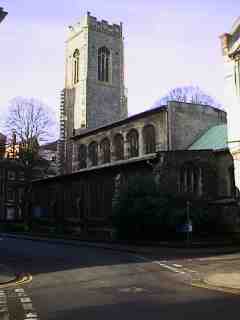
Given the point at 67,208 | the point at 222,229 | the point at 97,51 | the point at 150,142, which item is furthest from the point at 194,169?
the point at 97,51

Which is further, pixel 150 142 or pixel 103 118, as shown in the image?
pixel 103 118

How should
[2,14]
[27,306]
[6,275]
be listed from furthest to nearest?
[2,14] < [6,275] < [27,306]

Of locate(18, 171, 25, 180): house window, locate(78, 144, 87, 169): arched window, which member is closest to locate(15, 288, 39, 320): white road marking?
locate(18, 171, 25, 180): house window

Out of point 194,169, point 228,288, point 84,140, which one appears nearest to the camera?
point 228,288

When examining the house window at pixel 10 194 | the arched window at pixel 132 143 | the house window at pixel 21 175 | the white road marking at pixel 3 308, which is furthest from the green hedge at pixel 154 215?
the house window at pixel 10 194

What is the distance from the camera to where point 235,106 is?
30516 mm

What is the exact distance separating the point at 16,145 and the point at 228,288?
3945 cm

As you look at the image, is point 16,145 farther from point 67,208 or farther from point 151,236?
point 151,236

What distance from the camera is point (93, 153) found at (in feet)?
164

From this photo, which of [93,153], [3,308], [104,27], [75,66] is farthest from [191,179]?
[104,27]

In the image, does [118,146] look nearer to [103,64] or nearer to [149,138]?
[149,138]

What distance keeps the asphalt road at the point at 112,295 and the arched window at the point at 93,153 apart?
32101mm

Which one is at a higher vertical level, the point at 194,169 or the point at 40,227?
the point at 194,169

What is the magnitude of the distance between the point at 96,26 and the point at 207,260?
55024 mm
